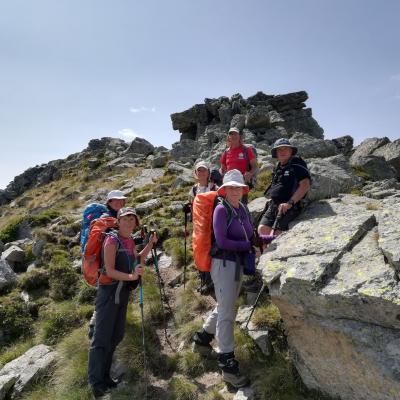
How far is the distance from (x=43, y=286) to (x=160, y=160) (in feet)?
71.5

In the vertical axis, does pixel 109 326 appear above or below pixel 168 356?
above

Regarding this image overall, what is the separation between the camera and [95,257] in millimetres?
6594

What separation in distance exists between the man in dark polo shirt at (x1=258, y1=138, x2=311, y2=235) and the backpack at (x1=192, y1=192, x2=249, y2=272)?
1.43 meters

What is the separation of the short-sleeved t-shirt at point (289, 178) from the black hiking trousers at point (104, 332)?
3585 millimetres

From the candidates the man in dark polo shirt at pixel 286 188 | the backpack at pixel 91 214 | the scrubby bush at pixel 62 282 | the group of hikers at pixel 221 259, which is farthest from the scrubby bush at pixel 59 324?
the man in dark polo shirt at pixel 286 188

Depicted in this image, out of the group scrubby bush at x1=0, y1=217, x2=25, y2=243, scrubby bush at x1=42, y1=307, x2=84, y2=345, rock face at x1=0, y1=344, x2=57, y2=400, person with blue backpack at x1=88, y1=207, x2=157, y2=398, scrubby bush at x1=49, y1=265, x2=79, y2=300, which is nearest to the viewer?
person with blue backpack at x1=88, y1=207, x2=157, y2=398

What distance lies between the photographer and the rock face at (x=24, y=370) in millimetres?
7309

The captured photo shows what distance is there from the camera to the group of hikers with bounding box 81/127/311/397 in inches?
233

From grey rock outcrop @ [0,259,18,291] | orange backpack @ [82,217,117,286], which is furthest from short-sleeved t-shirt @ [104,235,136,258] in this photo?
grey rock outcrop @ [0,259,18,291]

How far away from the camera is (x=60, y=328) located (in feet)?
30.4

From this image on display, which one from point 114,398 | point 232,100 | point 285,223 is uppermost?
point 232,100

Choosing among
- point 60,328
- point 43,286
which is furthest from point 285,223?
point 43,286

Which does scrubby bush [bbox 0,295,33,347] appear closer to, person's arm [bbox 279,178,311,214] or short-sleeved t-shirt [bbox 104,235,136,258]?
short-sleeved t-shirt [bbox 104,235,136,258]

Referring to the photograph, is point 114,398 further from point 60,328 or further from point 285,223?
point 285,223
